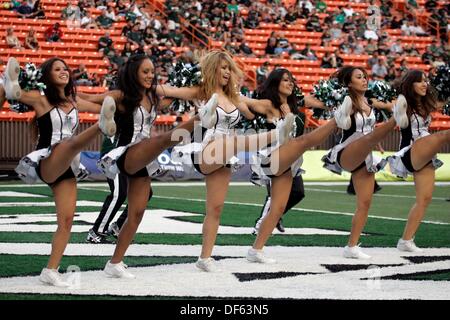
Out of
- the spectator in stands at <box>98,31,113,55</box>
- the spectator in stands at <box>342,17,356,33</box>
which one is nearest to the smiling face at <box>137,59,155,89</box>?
the spectator in stands at <box>98,31,113,55</box>

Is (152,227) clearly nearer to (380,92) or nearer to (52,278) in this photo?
(380,92)

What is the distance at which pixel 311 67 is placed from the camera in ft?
75.5

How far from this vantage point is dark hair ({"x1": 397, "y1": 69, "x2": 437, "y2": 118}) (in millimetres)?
7676

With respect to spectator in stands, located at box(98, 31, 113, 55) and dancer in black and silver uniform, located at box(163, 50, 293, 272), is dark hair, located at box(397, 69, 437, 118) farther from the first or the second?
spectator in stands, located at box(98, 31, 113, 55)

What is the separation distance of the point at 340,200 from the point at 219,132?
712 cm

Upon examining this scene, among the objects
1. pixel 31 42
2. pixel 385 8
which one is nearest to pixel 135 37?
pixel 31 42

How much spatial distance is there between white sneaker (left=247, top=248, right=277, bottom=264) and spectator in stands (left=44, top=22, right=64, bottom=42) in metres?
14.8

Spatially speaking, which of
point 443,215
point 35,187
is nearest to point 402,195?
Answer: point 443,215

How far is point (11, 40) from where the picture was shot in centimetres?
1969

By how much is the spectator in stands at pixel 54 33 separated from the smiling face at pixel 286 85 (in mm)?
14395

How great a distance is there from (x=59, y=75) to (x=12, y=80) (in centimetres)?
48

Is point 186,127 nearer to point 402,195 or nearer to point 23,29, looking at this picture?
point 402,195

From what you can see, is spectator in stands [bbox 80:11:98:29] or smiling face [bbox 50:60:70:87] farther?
spectator in stands [bbox 80:11:98:29]

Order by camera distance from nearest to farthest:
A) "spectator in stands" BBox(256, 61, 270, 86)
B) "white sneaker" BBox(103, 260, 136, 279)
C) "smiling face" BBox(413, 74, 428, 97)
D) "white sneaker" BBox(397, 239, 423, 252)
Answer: "white sneaker" BBox(103, 260, 136, 279)
"white sneaker" BBox(397, 239, 423, 252)
"smiling face" BBox(413, 74, 428, 97)
"spectator in stands" BBox(256, 61, 270, 86)
